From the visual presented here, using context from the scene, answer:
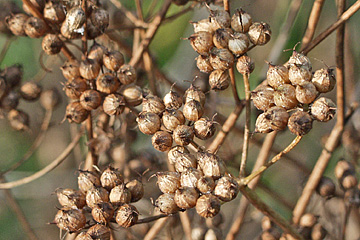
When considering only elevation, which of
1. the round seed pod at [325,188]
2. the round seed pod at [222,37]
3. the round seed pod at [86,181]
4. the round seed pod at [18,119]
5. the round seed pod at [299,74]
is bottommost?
the round seed pod at [18,119]

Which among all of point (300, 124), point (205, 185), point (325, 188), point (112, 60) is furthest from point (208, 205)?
point (325, 188)

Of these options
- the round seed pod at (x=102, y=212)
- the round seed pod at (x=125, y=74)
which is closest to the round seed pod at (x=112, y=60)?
the round seed pod at (x=125, y=74)

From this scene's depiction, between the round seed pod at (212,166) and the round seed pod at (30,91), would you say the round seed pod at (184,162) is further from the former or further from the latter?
the round seed pod at (30,91)

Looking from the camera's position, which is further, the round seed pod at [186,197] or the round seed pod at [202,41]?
the round seed pod at [202,41]

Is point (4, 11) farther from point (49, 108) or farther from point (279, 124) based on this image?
point (279, 124)

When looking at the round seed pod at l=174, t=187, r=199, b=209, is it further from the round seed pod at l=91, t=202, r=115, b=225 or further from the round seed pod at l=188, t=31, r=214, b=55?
the round seed pod at l=188, t=31, r=214, b=55

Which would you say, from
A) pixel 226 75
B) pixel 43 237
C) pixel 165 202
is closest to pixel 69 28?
pixel 226 75

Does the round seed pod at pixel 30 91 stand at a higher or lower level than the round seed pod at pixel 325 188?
lower

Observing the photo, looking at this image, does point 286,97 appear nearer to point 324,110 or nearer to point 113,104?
point 324,110
